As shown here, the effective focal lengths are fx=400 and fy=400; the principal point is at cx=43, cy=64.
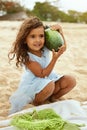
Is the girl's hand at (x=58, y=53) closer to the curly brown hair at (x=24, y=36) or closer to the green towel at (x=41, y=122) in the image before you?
the curly brown hair at (x=24, y=36)

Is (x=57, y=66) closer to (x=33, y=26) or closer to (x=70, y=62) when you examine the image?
(x=70, y=62)

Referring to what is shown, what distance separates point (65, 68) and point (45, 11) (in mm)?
10200

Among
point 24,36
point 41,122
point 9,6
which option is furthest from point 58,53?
point 9,6

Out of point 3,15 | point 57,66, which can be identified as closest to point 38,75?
point 57,66

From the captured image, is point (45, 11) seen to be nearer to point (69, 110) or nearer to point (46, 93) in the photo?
point (46, 93)

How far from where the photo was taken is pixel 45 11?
1627 centimetres

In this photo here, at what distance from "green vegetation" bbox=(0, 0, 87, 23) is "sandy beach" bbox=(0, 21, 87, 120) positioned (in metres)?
5.66

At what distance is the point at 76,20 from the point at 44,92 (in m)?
12.5

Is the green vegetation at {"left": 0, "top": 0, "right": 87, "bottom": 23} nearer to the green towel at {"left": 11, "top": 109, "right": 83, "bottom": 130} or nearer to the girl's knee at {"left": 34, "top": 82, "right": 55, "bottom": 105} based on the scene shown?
the girl's knee at {"left": 34, "top": 82, "right": 55, "bottom": 105}

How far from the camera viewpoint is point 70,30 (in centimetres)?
1163

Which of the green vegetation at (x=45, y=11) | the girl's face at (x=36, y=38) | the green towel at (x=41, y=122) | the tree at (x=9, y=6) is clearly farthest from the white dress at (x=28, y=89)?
the tree at (x=9, y=6)

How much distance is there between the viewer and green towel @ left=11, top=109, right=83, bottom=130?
3324 mm

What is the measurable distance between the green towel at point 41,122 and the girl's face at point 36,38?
0.75 m

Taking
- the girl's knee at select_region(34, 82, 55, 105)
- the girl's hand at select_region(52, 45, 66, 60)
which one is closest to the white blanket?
the girl's knee at select_region(34, 82, 55, 105)
